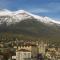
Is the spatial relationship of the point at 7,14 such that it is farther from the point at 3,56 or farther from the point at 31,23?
the point at 3,56

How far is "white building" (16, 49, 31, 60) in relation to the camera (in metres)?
8.40

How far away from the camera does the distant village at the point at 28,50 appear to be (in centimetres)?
829

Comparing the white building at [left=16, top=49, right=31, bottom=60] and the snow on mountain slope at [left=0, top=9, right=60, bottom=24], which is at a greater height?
the snow on mountain slope at [left=0, top=9, right=60, bottom=24]

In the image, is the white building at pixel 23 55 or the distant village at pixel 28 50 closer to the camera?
the distant village at pixel 28 50

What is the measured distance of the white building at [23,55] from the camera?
8.40 meters

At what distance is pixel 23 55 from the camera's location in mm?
8484

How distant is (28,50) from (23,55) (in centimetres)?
28

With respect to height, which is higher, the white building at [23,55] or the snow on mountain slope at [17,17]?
the snow on mountain slope at [17,17]

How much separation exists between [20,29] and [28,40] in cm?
71

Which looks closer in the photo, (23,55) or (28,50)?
(23,55)

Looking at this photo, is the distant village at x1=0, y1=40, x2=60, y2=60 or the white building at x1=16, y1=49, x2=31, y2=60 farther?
the white building at x1=16, y1=49, x2=31, y2=60

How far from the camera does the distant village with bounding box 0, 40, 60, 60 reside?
829cm

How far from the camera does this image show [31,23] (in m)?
8.77

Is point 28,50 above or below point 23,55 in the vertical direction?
above
